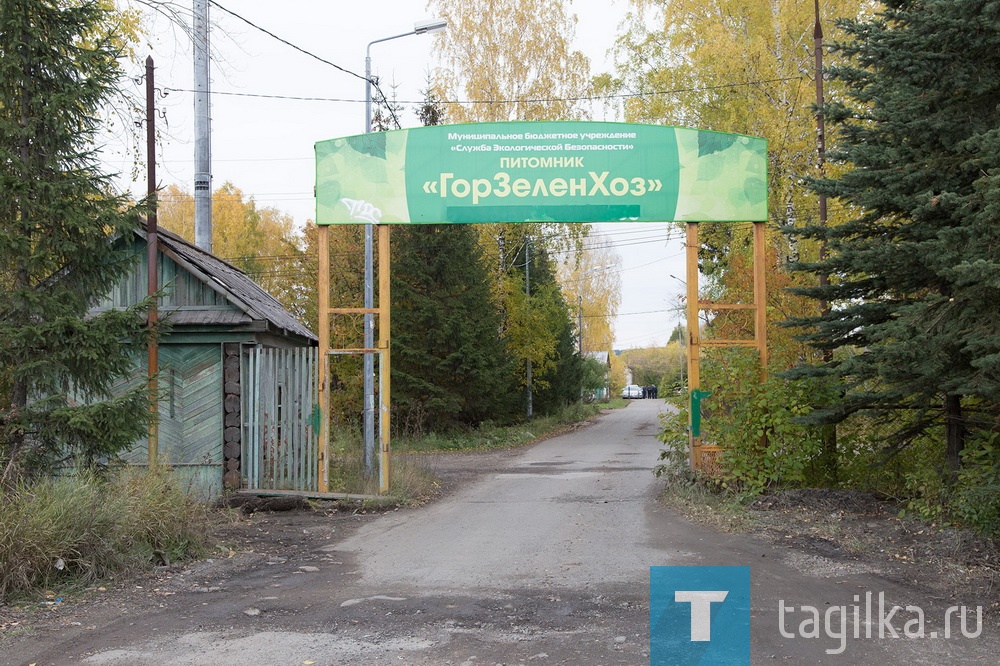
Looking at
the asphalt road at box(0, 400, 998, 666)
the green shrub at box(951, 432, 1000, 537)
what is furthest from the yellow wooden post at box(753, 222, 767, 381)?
the green shrub at box(951, 432, 1000, 537)

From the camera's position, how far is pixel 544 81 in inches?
1238

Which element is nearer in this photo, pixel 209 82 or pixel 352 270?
pixel 209 82

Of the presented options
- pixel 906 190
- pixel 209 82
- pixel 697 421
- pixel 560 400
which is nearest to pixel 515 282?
pixel 560 400

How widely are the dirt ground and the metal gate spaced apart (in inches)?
24.8

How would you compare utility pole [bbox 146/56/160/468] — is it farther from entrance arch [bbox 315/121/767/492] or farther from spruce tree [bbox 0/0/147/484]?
entrance arch [bbox 315/121/767/492]

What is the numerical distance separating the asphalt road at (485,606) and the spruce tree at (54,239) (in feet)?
7.04

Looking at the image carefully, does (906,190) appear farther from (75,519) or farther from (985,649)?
(75,519)

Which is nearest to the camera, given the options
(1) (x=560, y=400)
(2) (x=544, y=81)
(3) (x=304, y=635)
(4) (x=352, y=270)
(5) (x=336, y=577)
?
(3) (x=304, y=635)

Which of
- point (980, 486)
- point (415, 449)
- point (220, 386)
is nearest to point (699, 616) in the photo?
point (980, 486)

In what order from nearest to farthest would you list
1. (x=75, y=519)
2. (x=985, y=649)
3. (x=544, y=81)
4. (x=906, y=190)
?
(x=985, y=649) → (x=75, y=519) → (x=906, y=190) → (x=544, y=81)

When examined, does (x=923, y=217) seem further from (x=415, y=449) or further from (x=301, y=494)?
(x=415, y=449)

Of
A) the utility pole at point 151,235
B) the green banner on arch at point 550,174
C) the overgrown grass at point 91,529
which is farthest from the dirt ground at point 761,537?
the green banner on arch at point 550,174

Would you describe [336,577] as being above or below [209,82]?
below

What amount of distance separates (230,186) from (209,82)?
1479 inches
